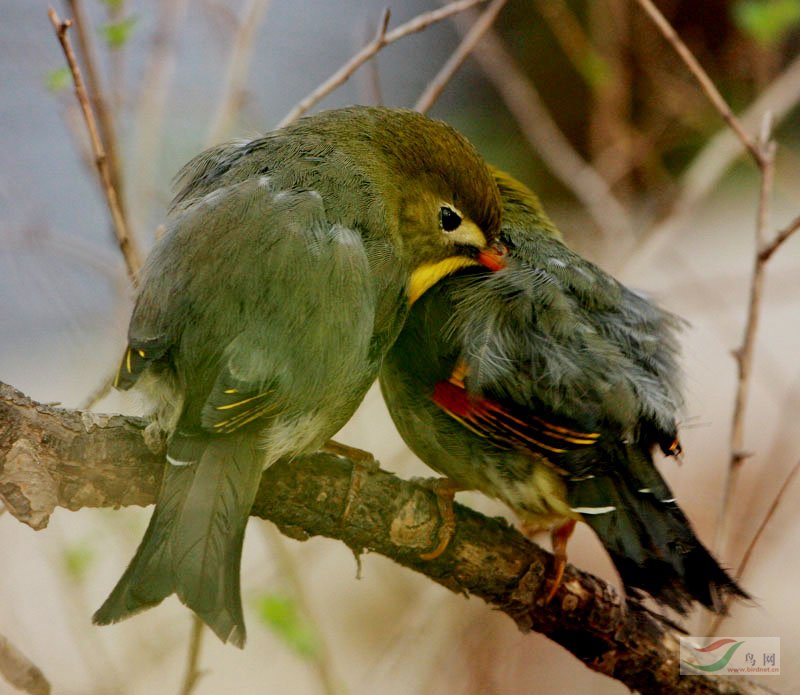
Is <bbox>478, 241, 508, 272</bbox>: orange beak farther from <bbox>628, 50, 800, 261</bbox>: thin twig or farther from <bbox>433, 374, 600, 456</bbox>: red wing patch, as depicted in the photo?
<bbox>628, 50, 800, 261</bbox>: thin twig

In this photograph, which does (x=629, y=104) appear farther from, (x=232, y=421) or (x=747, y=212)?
(x=232, y=421)

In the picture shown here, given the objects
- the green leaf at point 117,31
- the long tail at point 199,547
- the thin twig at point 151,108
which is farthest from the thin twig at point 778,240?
the thin twig at point 151,108

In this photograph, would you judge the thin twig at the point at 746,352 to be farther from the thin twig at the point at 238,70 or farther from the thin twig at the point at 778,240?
the thin twig at the point at 238,70

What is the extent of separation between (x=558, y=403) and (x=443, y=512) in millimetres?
456

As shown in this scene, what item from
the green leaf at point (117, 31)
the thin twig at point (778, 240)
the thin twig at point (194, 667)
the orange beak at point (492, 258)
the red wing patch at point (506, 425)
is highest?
the green leaf at point (117, 31)

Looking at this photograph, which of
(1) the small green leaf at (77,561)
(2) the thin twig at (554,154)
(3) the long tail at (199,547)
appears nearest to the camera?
(3) the long tail at (199,547)

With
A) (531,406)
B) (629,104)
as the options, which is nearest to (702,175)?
(629,104)

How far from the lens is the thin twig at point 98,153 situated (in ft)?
8.36

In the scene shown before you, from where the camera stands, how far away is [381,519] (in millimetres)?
2619

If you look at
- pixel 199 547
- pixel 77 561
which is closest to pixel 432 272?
pixel 199 547

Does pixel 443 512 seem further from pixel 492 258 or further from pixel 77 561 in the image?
pixel 77 561

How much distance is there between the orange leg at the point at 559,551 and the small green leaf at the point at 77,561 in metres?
1.69

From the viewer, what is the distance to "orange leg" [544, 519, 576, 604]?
2805mm

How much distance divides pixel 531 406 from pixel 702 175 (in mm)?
2624
